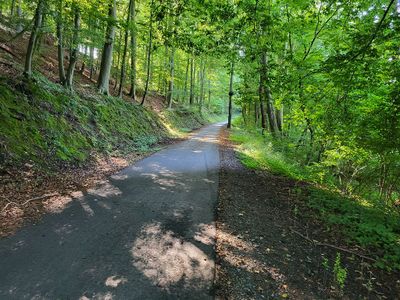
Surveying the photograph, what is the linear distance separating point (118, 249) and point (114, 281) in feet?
2.58

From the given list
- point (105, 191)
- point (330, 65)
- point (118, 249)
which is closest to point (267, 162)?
point (330, 65)

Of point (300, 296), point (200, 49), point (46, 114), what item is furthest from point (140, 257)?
point (46, 114)

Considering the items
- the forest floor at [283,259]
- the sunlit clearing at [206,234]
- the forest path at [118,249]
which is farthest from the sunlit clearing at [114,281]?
the sunlit clearing at [206,234]

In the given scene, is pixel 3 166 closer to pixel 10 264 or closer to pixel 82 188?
pixel 82 188

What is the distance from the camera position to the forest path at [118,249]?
3451 millimetres

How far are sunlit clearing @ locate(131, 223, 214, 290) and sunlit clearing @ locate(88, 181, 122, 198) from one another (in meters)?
2.12

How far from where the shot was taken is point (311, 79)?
927 centimetres

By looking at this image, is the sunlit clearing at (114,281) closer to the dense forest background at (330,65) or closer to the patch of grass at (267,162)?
the dense forest background at (330,65)

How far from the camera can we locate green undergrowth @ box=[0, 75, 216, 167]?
7.09 meters

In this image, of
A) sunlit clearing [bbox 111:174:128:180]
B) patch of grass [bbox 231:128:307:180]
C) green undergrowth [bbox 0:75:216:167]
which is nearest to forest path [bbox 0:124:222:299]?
sunlit clearing [bbox 111:174:128:180]

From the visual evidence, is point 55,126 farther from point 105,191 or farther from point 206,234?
point 206,234

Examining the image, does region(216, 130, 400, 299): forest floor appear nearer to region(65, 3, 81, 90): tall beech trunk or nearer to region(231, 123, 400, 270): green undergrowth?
region(231, 123, 400, 270): green undergrowth

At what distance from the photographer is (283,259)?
440 cm

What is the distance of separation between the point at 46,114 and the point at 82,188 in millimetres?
3306
